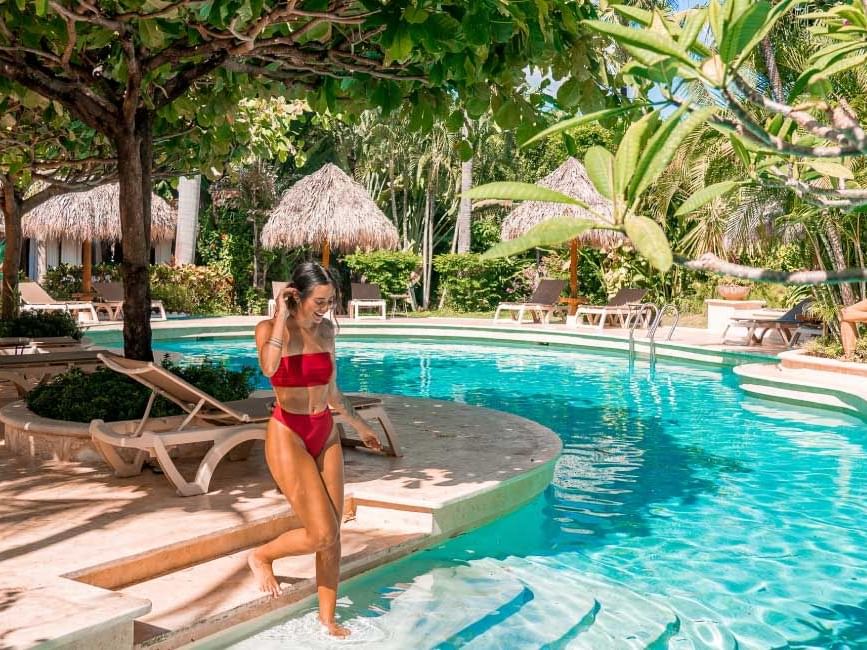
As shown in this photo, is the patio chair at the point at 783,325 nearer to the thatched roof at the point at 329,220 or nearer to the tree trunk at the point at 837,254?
the tree trunk at the point at 837,254

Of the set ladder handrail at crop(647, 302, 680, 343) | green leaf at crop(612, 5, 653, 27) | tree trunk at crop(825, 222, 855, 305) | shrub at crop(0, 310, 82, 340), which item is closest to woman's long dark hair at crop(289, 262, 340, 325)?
green leaf at crop(612, 5, 653, 27)

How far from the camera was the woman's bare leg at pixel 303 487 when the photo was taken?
155 inches

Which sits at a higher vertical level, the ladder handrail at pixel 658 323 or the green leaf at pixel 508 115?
the green leaf at pixel 508 115

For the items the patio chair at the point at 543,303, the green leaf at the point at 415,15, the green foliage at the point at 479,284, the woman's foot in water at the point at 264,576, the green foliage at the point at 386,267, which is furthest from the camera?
the green foliage at the point at 479,284

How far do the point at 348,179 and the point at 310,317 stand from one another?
774 inches

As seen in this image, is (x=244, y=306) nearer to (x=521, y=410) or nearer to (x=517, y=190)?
(x=521, y=410)

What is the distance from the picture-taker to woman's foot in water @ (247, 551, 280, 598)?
4.31 metres

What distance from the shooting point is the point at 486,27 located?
4.64 metres

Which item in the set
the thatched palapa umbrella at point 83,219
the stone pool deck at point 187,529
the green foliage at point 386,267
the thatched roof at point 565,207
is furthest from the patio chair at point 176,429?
the green foliage at point 386,267

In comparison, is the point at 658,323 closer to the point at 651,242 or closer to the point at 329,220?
the point at 329,220

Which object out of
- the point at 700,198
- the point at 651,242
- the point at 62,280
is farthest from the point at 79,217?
the point at 651,242

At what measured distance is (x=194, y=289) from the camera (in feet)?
76.3

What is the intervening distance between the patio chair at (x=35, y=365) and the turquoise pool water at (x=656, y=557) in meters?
4.88

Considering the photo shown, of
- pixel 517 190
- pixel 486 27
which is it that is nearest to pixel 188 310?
pixel 486 27
